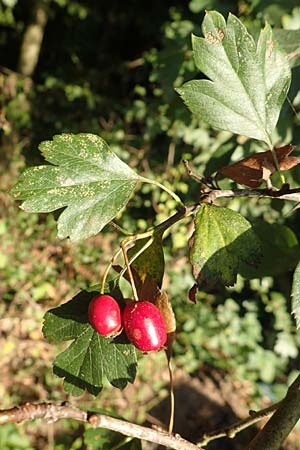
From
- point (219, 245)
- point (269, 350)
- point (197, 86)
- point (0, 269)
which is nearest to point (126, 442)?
point (219, 245)

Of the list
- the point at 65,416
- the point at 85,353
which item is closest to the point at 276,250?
the point at 85,353

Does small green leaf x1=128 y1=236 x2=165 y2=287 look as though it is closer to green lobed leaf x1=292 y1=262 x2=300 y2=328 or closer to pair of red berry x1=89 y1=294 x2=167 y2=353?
pair of red berry x1=89 y1=294 x2=167 y2=353

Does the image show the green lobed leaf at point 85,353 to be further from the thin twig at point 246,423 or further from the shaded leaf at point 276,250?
the shaded leaf at point 276,250

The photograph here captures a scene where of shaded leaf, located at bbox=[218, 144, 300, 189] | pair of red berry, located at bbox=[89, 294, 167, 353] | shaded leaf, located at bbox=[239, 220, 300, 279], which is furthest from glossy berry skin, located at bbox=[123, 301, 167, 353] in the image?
shaded leaf, located at bbox=[239, 220, 300, 279]

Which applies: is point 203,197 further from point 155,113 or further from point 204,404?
point 155,113

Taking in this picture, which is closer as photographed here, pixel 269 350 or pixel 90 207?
pixel 90 207
